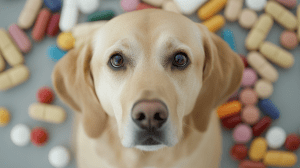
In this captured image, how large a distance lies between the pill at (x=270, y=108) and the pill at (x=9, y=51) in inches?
110

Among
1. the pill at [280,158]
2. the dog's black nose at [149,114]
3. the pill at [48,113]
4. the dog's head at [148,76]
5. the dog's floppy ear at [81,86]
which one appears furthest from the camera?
the pill at [48,113]

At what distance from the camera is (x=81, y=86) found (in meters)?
1.85

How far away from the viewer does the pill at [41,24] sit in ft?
10.2

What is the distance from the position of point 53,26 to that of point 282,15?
2.62 m

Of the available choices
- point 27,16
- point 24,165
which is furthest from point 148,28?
point 24,165

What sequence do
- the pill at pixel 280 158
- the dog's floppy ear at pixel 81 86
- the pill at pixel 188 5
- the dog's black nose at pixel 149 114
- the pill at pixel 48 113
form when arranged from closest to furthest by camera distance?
the dog's black nose at pixel 149 114 < the dog's floppy ear at pixel 81 86 < the pill at pixel 280 158 < the pill at pixel 48 113 < the pill at pixel 188 5

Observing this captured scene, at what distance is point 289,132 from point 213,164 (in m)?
1.21

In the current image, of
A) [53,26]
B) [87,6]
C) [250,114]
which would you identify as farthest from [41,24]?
[250,114]

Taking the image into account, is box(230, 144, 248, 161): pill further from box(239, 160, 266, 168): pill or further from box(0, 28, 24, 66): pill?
box(0, 28, 24, 66): pill

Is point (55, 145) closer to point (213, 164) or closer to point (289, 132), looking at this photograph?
point (213, 164)

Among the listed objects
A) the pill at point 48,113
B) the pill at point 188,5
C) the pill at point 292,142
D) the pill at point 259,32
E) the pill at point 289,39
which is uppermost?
the pill at point 188,5

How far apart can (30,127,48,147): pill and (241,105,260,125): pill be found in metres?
2.19

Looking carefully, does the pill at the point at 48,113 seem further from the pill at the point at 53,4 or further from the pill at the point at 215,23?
the pill at the point at 215,23

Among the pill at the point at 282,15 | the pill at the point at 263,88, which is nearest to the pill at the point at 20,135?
the pill at the point at 263,88
